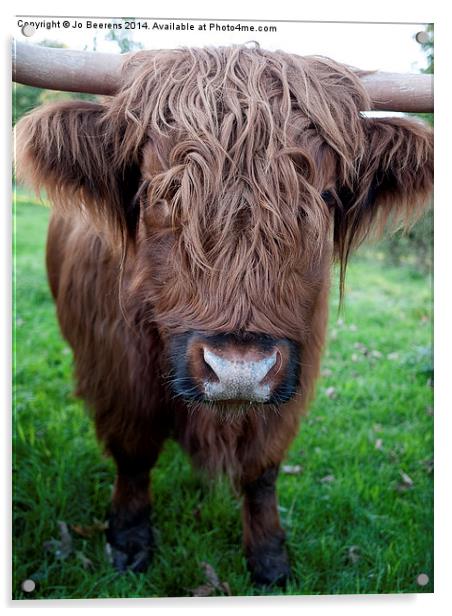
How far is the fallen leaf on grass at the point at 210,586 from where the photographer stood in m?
2.27

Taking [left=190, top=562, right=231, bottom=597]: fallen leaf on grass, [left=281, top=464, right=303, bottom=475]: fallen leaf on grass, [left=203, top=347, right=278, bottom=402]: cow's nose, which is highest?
[left=203, top=347, right=278, bottom=402]: cow's nose

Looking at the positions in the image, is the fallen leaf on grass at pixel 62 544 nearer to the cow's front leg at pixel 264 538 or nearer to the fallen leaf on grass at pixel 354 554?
the cow's front leg at pixel 264 538

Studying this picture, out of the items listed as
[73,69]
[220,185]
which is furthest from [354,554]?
[73,69]

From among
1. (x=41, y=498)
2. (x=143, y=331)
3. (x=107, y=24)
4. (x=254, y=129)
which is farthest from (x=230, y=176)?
(x=41, y=498)

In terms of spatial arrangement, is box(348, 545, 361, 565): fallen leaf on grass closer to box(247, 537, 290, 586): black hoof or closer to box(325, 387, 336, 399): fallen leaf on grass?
box(247, 537, 290, 586): black hoof

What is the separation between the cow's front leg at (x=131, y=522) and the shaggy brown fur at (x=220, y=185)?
0.47m

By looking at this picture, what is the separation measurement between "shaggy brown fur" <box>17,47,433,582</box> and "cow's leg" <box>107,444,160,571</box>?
18.1 inches

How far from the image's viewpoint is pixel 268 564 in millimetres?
2391

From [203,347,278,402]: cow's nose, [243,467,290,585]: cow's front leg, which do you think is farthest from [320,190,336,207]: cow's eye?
[243,467,290,585]: cow's front leg

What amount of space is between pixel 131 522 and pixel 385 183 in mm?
1495

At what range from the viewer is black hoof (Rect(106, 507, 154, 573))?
7.96 ft

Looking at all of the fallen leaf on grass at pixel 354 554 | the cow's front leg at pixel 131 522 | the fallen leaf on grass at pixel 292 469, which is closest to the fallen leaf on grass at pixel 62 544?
the cow's front leg at pixel 131 522

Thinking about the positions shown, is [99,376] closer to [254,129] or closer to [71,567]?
[71,567]
